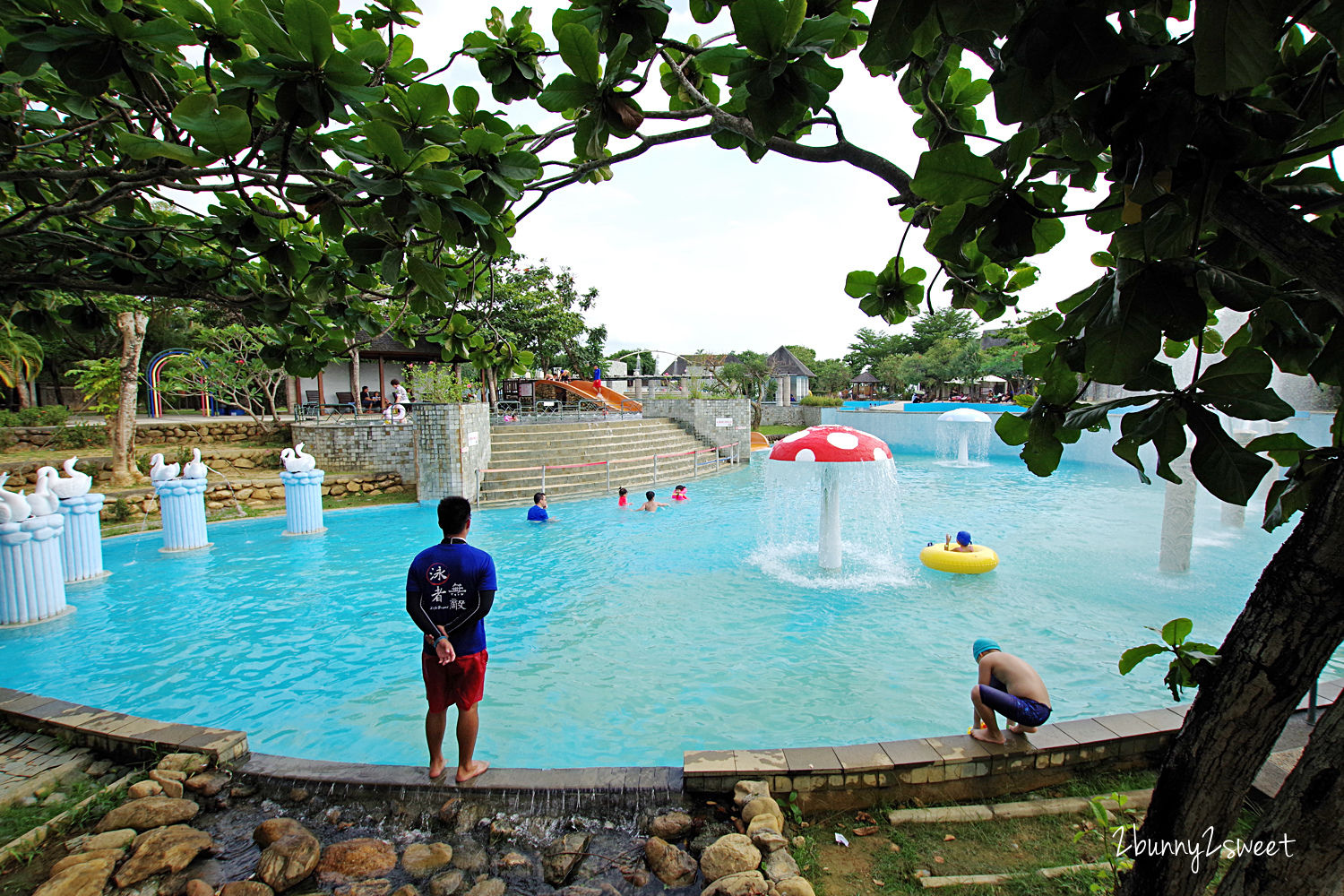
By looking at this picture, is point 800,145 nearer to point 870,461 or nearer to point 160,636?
point 870,461

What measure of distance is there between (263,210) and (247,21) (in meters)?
1.53

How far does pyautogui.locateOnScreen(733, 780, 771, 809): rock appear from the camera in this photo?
343 centimetres

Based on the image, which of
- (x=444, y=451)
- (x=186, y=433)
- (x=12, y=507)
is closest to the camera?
(x=12, y=507)

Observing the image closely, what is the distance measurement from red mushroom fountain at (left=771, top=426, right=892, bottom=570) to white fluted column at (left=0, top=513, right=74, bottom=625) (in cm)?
846

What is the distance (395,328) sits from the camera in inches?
163

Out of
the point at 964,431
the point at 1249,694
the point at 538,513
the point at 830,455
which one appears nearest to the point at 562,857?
the point at 1249,694

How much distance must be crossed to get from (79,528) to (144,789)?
6.79 metres

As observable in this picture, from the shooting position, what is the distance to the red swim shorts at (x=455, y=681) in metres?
3.75

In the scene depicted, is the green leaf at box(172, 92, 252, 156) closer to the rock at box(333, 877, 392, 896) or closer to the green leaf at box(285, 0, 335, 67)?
the green leaf at box(285, 0, 335, 67)

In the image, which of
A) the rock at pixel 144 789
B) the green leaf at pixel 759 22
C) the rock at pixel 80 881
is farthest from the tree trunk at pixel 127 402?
the green leaf at pixel 759 22

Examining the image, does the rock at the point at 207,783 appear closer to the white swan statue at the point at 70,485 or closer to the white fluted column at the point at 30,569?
the white fluted column at the point at 30,569

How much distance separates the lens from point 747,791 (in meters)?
3.47

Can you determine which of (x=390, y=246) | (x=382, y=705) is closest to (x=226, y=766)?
(x=382, y=705)

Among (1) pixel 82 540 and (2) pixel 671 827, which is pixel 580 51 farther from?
(1) pixel 82 540
